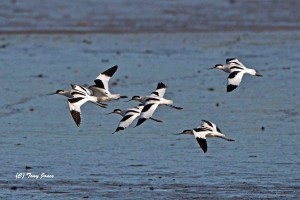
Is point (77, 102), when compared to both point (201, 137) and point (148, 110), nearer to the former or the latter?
point (148, 110)

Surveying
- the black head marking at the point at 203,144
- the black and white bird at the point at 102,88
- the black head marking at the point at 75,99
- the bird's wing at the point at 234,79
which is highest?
the black and white bird at the point at 102,88

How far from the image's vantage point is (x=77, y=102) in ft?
40.5

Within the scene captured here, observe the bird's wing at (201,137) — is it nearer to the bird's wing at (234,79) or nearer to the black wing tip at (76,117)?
the bird's wing at (234,79)

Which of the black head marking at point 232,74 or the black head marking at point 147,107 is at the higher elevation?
the black head marking at point 232,74

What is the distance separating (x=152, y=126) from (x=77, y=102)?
9.00 ft

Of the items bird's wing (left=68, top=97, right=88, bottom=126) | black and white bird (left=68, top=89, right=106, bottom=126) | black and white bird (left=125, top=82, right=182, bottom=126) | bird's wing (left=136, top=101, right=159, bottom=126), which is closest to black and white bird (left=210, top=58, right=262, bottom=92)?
black and white bird (left=125, top=82, right=182, bottom=126)

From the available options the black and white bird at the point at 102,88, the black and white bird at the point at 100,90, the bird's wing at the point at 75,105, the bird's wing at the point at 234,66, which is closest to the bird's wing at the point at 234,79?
the bird's wing at the point at 234,66

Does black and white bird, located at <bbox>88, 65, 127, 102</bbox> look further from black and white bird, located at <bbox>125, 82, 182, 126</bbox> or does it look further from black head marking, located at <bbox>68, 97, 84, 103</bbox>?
black head marking, located at <bbox>68, 97, 84, 103</bbox>

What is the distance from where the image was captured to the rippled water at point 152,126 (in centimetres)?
1148

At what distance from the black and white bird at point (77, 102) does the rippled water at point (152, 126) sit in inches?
23.6

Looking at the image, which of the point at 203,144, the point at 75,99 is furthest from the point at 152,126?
the point at 203,144

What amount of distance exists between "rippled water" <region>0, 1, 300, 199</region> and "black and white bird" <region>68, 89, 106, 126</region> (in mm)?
600

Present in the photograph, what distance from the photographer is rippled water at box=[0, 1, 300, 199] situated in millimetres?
11477

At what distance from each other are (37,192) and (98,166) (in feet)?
4.26
